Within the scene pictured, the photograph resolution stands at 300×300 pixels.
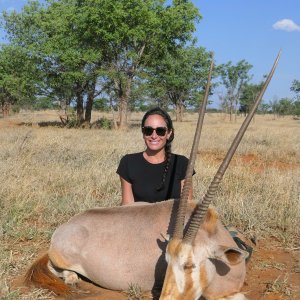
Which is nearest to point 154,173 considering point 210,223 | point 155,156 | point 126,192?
point 155,156

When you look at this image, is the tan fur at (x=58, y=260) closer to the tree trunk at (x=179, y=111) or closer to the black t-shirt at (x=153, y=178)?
the black t-shirt at (x=153, y=178)

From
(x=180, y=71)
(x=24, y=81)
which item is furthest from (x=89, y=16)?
(x=180, y=71)

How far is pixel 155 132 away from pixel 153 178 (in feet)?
1.64

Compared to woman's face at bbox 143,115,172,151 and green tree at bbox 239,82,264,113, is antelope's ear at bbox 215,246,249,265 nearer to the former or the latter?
woman's face at bbox 143,115,172,151

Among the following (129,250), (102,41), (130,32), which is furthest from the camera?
(102,41)

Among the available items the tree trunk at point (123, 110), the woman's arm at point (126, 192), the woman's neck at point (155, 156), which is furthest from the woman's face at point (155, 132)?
the tree trunk at point (123, 110)

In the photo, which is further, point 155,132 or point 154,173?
point 154,173

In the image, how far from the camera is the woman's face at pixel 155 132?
4.27 m

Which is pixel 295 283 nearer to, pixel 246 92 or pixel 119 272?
pixel 119 272

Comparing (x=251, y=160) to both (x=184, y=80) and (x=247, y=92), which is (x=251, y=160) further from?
(x=247, y=92)

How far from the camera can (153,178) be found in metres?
4.45

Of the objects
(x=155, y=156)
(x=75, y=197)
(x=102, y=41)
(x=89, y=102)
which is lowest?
(x=75, y=197)

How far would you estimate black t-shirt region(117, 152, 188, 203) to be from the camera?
4.44m

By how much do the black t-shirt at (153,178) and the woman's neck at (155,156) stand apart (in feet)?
0.14
